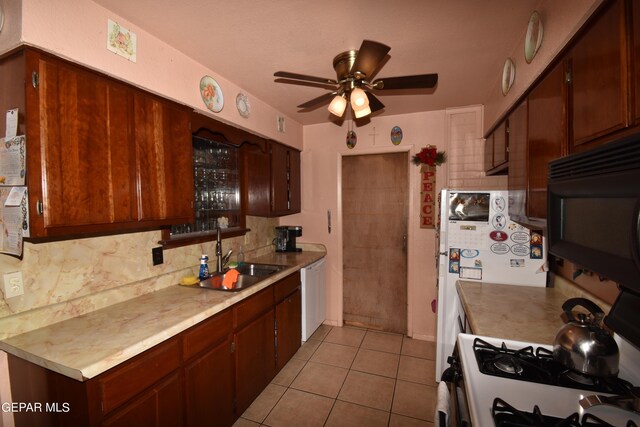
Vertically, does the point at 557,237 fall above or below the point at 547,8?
below

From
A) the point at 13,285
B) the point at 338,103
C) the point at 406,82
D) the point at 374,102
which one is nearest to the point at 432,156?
the point at 374,102

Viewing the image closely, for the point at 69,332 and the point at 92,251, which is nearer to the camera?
the point at 69,332

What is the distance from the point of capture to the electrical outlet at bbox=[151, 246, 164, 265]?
1.97m

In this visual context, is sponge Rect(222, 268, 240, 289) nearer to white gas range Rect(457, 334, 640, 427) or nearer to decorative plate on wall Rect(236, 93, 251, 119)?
decorative plate on wall Rect(236, 93, 251, 119)

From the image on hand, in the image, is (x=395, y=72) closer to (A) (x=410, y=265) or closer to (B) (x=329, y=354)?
(A) (x=410, y=265)

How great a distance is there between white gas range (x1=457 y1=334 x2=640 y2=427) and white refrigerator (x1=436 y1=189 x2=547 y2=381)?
1.00m

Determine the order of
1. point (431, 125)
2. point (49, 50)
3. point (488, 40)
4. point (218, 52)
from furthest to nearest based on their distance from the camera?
1. point (431, 125)
2. point (218, 52)
3. point (488, 40)
4. point (49, 50)

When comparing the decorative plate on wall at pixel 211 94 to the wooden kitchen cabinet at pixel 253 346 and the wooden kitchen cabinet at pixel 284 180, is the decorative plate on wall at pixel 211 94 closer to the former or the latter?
the wooden kitchen cabinet at pixel 284 180

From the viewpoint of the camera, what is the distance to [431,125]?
307 centimetres

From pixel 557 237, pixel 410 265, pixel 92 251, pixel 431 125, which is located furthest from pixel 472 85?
pixel 92 251

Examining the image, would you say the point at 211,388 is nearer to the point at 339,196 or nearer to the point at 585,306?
the point at 585,306

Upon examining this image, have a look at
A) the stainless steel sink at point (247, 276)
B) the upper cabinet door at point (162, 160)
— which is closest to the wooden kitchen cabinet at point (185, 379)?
the stainless steel sink at point (247, 276)

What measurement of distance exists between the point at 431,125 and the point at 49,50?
3.01 meters

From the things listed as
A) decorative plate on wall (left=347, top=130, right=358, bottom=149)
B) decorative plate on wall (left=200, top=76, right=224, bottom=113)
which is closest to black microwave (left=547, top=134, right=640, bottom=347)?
decorative plate on wall (left=200, top=76, right=224, bottom=113)
